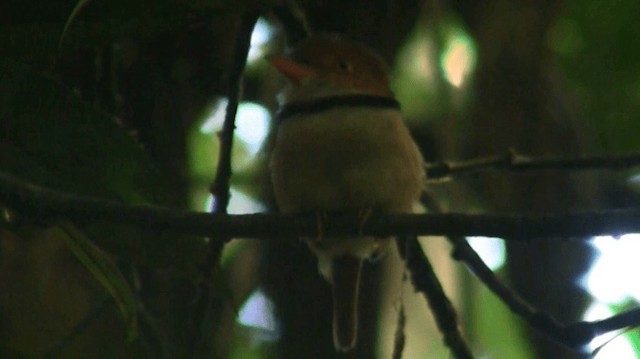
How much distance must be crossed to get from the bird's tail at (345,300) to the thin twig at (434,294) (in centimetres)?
13

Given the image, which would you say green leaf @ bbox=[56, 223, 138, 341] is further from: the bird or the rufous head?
the rufous head

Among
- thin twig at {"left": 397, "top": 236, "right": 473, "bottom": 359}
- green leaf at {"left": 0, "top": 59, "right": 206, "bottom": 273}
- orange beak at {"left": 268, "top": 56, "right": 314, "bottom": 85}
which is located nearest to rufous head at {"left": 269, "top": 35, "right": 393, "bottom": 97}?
orange beak at {"left": 268, "top": 56, "right": 314, "bottom": 85}

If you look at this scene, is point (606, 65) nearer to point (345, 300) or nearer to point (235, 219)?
point (345, 300)

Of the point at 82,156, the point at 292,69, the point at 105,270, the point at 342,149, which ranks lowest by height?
the point at 105,270

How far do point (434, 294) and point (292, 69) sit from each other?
1.48 ft

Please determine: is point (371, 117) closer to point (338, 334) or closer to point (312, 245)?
point (312, 245)

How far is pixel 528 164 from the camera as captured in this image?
1531 mm

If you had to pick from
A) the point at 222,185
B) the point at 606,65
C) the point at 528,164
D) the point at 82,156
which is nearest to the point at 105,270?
the point at 82,156

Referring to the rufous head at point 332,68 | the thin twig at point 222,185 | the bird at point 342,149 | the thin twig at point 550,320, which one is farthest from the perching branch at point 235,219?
the rufous head at point 332,68

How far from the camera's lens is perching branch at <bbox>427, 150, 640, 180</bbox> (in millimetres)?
1463

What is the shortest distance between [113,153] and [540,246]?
1.03 m

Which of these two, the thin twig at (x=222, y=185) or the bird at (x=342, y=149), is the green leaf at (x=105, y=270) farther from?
the bird at (x=342, y=149)

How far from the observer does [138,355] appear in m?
1.36

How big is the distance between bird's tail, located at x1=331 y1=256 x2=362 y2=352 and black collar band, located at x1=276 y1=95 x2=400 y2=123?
0.28 meters
